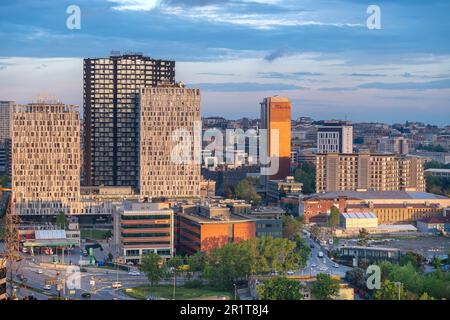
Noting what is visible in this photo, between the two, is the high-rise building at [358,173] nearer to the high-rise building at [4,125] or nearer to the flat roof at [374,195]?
the flat roof at [374,195]

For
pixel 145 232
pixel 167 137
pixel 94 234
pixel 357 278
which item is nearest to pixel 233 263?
pixel 357 278

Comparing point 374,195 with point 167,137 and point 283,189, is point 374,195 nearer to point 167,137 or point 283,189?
point 283,189

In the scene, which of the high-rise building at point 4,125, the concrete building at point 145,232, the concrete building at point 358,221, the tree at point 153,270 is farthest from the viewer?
the high-rise building at point 4,125

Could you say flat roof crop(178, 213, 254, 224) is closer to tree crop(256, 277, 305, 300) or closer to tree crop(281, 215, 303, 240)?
tree crop(281, 215, 303, 240)

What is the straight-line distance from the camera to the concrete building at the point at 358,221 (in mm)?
26641

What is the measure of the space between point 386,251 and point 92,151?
44.5ft

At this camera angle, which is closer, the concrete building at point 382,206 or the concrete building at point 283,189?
the concrete building at point 382,206

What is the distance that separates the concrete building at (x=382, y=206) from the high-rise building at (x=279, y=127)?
20.1 ft

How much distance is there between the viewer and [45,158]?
27.2m

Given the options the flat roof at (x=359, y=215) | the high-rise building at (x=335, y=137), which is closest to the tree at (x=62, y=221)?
the flat roof at (x=359, y=215)

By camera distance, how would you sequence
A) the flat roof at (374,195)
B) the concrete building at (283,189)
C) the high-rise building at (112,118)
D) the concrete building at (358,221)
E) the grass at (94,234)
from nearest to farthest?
the grass at (94,234) → the concrete building at (358,221) → the flat roof at (374,195) → the high-rise building at (112,118) → the concrete building at (283,189)

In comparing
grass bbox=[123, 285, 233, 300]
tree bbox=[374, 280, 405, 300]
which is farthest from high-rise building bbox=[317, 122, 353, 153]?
tree bbox=[374, 280, 405, 300]
